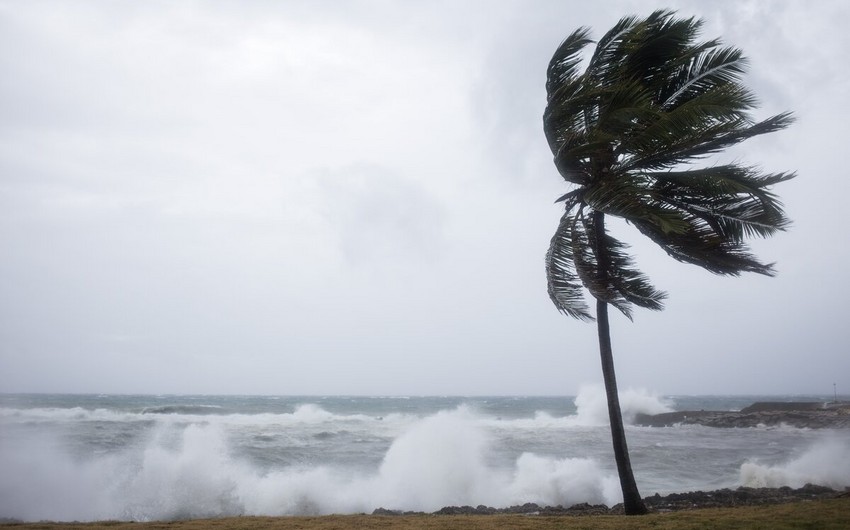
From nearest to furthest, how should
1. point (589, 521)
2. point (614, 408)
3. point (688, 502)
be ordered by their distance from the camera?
point (589, 521)
point (614, 408)
point (688, 502)

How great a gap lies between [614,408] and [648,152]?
4.05 meters

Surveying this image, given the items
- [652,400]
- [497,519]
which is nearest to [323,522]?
[497,519]

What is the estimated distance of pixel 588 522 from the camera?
25.9 feet

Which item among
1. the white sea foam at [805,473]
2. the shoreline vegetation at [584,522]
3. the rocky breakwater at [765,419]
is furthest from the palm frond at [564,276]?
the rocky breakwater at [765,419]

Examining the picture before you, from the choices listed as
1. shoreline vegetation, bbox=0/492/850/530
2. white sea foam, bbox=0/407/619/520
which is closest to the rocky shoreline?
shoreline vegetation, bbox=0/492/850/530

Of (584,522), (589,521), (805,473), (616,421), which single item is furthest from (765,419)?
(584,522)

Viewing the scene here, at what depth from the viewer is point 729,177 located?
848 cm

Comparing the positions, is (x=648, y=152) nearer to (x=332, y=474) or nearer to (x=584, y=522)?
(x=584, y=522)

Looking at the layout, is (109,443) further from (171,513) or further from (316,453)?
(171,513)

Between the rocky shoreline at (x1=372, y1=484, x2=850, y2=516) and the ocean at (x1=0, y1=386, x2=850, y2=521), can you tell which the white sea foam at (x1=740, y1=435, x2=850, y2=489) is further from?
the rocky shoreline at (x1=372, y1=484, x2=850, y2=516)

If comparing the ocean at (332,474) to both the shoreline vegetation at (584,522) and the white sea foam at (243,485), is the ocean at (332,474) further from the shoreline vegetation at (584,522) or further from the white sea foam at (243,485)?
the shoreline vegetation at (584,522)

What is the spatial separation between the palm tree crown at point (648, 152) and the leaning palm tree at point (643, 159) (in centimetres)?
2

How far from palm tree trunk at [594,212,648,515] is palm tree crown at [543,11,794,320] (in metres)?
0.09

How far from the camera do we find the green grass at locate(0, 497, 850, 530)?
6.95 m
